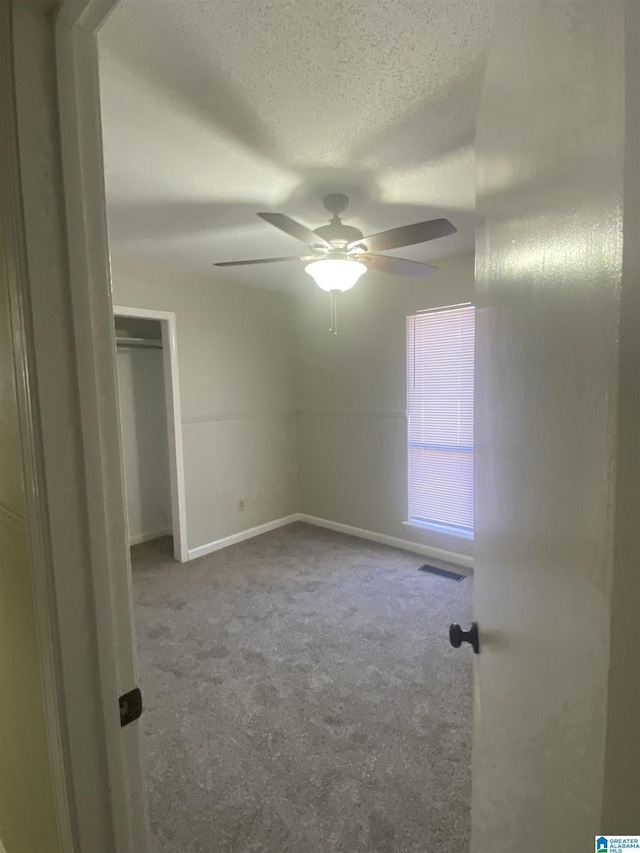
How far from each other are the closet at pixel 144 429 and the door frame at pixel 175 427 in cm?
56

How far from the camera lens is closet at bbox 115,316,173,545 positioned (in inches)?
165

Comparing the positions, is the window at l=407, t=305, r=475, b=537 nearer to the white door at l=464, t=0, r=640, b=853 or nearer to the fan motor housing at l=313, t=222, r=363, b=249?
the fan motor housing at l=313, t=222, r=363, b=249

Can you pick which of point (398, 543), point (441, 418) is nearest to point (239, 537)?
point (398, 543)

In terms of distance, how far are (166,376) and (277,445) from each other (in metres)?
1.40

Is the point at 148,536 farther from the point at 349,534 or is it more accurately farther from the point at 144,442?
the point at 349,534

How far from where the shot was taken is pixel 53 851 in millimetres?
813

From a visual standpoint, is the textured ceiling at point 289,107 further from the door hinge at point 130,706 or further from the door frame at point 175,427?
Result: the door hinge at point 130,706

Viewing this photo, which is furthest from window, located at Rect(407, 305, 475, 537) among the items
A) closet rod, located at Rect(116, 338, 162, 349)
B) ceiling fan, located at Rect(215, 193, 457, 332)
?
closet rod, located at Rect(116, 338, 162, 349)

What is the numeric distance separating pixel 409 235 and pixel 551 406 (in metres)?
1.73

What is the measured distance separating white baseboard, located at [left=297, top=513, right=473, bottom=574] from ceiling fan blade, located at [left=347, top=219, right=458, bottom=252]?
2.56m

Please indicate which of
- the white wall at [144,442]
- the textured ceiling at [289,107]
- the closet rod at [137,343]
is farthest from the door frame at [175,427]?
the textured ceiling at [289,107]

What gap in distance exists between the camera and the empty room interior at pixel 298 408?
1.39 meters

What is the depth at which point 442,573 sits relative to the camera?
3.44 meters

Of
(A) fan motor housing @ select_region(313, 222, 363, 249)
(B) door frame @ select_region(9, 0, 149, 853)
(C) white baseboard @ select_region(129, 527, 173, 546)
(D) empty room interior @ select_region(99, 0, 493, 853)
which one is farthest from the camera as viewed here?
(C) white baseboard @ select_region(129, 527, 173, 546)
